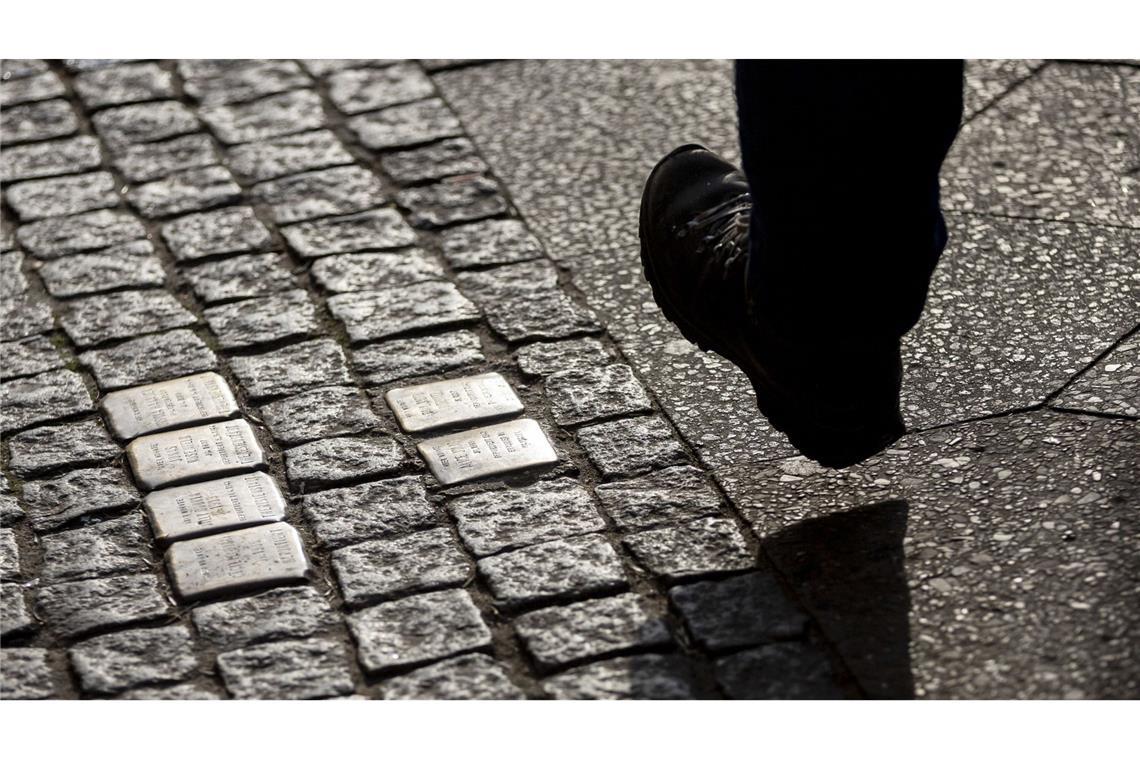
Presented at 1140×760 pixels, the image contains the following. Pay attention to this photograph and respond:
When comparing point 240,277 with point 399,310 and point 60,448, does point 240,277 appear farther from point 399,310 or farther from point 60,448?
point 60,448

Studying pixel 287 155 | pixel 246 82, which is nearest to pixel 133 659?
pixel 287 155

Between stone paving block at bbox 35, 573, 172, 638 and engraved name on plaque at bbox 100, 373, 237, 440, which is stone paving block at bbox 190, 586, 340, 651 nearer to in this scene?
stone paving block at bbox 35, 573, 172, 638

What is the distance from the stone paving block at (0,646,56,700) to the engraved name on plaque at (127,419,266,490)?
47 cm

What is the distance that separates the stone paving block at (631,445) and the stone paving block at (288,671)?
66 centimetres

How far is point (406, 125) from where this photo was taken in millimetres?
4359

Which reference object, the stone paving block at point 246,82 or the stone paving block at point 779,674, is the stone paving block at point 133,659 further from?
the stone paving block at point 246,82

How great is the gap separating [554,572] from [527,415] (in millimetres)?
518

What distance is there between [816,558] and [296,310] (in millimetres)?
1424

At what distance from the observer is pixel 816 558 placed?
2631 millimetres

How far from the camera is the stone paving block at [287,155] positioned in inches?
164

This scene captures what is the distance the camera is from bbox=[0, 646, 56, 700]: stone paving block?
2.46 meters

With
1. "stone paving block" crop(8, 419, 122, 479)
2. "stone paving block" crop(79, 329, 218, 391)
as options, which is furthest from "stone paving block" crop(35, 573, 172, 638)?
"stone paving block" crop(79, 329, 218, 391)

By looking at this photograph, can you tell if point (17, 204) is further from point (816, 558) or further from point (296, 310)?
point (816, 558)

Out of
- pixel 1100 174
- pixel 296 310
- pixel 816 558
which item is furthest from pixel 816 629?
pixel 1100 174
